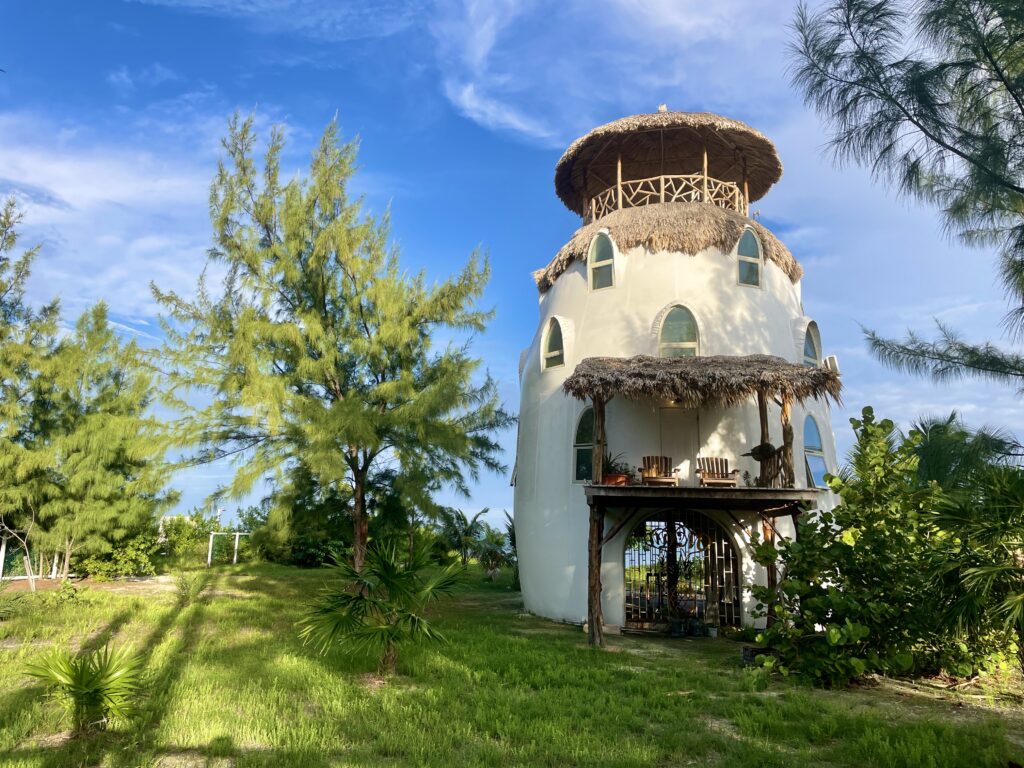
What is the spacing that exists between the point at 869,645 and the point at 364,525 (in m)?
9.09

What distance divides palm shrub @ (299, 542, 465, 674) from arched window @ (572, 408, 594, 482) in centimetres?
558

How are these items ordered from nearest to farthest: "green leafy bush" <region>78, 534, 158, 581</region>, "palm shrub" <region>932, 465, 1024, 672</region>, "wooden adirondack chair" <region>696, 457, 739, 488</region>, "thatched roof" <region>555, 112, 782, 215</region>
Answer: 1. "palm shrub" <region>932, 465, 1024, 672</region>
2. "wooden adirondack chair" <region>696, 457, 739, 488</region>
3. "thatched roof" <region>555, 112, 782, 215</region>
4. "green leafy bush" <region>78, 534, 158, 581</region>

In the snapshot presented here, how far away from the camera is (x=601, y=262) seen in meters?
14.5

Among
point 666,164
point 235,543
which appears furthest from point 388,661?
point 235,543

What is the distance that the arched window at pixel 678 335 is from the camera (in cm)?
1334

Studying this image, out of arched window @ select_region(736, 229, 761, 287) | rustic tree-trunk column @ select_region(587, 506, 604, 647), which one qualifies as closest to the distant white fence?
rustic tree-trunk column @ select_region(587, 506, 604, 647)

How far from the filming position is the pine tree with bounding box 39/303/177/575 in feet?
56.3

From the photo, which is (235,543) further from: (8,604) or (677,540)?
(677,540)

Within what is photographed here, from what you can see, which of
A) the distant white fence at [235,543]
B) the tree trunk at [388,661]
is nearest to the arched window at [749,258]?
the tree trunk at [388,661]

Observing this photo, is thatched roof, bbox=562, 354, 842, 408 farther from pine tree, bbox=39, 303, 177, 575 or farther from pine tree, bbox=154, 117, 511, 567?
pine tree, bbox=39, 303, 177, 575

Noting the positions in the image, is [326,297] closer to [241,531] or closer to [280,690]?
[280,690]

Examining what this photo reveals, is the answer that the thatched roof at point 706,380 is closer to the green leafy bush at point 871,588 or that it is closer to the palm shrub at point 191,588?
the green leafy bush at point 871,588

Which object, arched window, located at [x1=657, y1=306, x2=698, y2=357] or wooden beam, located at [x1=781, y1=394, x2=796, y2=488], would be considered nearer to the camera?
wooden beam, located at [x1=781, y1=394, x2=796, y2=488]

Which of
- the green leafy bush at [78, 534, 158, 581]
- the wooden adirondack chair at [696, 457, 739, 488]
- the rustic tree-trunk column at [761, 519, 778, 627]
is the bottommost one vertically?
the green leafy bush at [78, 534, 158, 581]
